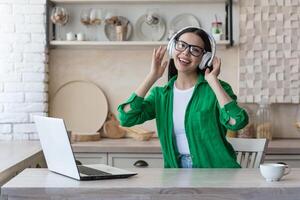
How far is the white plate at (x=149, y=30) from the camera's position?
393cm

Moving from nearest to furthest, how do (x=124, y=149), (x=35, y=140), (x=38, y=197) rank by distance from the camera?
(x=38, y=197) → (x=124, y=149) → (x=35, y=140)

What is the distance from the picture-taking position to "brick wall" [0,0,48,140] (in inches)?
148

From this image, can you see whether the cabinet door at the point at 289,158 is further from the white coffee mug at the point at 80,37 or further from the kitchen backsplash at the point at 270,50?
the white coffee mug at the point at 80,37

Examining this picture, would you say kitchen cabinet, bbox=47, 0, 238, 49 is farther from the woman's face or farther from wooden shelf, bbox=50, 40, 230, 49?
the woman's face

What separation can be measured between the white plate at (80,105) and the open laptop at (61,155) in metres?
1.82

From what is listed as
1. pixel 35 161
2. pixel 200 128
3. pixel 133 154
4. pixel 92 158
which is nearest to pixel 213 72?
pixel 200 128

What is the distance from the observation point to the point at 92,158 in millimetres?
3455

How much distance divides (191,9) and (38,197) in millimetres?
2471

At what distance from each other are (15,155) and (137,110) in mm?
812

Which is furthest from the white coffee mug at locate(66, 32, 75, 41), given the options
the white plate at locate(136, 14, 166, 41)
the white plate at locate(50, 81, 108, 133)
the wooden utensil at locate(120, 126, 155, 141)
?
the wooden utensil at locate(120, 126, 155, 141)

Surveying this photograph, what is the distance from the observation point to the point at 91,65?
157 inches

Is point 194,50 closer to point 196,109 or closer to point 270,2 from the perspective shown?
point 196,109

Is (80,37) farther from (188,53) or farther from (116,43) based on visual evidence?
(188,53)

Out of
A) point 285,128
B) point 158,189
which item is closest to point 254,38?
point 285,128
